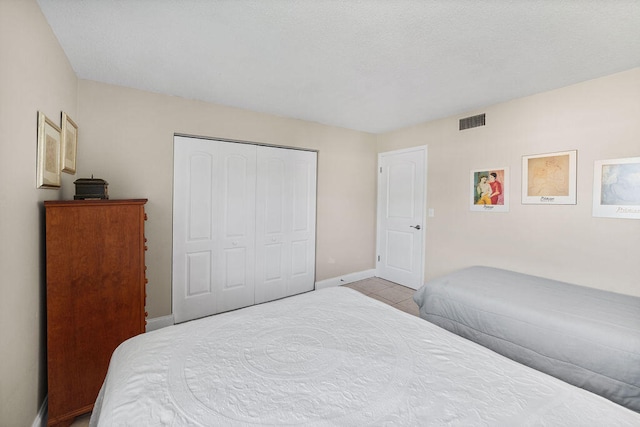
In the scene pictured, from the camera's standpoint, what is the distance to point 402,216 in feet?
13.8

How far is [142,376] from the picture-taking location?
41.3 inches

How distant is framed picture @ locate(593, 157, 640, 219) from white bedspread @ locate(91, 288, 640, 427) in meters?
2.18

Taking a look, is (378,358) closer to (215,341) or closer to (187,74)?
(215,341)

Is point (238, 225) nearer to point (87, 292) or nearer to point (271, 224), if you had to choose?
point (271, 224)

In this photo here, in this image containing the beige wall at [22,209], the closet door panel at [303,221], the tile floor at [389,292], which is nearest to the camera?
the beige wall at [22,209]

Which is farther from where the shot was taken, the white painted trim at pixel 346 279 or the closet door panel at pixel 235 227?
the white painted trim at pixel 346 279

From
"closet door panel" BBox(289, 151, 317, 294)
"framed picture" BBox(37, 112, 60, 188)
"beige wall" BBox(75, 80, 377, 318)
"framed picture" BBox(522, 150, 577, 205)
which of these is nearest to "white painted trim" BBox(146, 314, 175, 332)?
"beige wall" BBox(75, 80, 377, 318)

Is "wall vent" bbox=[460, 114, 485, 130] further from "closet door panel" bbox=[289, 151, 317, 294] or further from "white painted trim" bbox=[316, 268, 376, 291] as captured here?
"white painted trim" bbox=[316, 268, 376, 291]

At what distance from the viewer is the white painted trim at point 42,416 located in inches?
63.6

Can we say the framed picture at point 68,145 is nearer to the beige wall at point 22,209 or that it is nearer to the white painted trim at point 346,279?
the beige wall at point 22,209

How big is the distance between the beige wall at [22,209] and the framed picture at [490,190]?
13.1 feet

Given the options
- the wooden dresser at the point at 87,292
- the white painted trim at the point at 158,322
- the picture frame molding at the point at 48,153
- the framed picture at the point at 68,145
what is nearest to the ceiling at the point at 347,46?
the framed picture at the point at 68,145

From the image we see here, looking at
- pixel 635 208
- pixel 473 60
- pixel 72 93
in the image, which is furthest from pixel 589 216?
pixel 72 93

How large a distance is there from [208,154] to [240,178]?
0.45 meters
